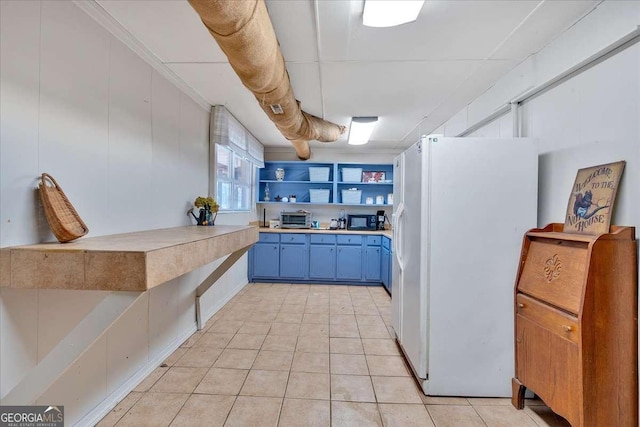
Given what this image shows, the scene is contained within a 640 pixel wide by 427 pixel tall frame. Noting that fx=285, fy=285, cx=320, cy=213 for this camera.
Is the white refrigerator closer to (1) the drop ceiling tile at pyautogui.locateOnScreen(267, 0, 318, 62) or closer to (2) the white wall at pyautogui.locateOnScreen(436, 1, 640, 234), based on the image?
(2) the white wall at pyautogui.locateOnScreen(436, 1, 640, 234)

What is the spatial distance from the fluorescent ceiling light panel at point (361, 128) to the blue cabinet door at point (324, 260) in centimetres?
177

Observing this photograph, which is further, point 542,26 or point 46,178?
point 542,26

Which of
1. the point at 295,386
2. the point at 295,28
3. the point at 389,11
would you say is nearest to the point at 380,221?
the point at 295,386

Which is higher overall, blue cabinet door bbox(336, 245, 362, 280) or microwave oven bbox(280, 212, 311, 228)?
microwave oven bbox(280, 212, 311, 228)

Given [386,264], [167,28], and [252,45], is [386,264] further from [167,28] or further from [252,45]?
[167,28]

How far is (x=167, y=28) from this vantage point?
1784 millimetres

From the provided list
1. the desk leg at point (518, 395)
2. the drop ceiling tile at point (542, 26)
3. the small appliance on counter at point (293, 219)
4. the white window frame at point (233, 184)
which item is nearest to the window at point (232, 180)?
the white window frame at point (233, 184)

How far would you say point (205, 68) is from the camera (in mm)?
2295

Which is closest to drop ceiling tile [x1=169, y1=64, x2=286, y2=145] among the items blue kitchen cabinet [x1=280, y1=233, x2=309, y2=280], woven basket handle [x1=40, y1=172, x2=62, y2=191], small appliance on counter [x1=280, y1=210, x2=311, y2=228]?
woven basket handle [x1=40, y1=172, x2=62, y2=191]

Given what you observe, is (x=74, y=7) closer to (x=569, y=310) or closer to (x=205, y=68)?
(x=205, y=68)

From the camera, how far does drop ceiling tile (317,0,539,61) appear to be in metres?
1.61

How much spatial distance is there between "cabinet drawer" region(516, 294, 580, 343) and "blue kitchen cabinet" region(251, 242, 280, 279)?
354 centimetres

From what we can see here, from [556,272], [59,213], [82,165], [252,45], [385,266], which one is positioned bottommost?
[385,266]

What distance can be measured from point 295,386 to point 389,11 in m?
2.43
